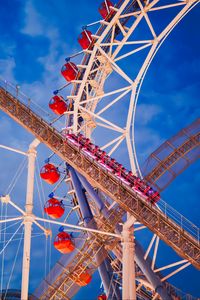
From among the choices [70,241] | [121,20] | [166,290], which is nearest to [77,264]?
[70,241]

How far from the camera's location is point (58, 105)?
36219mm

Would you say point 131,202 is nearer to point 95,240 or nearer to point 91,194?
point 95,240

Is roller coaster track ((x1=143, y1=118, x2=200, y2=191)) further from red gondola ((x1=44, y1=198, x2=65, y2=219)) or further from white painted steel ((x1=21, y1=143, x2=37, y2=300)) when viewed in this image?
white painted steel ((x1=21, y1=143, x2=37, y2=300))

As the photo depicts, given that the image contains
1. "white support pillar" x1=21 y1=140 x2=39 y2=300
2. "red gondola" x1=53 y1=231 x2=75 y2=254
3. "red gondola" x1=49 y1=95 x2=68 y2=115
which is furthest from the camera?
"red gondola" x1=49 y1=95 x2=68 y2=115

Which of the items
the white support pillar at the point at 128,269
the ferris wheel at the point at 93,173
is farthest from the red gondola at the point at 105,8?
the white support pillar at the point at 128,269

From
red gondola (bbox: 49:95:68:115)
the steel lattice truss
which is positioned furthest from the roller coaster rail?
red gondola (bbox: 49:95:68:115)

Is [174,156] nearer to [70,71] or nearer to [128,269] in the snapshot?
[128,269]

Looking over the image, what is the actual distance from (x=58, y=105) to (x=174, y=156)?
916 centimetres

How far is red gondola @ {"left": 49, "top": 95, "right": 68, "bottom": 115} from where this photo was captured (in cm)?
3616

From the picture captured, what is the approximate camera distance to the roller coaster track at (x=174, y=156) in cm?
3014

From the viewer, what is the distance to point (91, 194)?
32.2 meters

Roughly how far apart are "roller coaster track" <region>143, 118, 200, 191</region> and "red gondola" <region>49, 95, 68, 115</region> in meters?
8.03

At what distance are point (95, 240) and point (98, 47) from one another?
11263 mm

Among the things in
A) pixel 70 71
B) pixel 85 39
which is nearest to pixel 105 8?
pixel 85 39
